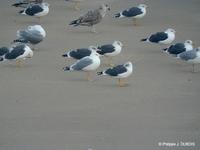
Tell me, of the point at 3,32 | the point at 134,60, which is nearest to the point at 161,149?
the point at 134,60

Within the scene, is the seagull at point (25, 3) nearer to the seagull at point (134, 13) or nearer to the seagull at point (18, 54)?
the seagull at point (134, 13)

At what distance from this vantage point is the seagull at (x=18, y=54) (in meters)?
15.9

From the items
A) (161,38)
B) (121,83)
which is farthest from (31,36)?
(121,83)

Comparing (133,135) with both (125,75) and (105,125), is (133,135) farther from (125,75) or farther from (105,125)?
(125,75)

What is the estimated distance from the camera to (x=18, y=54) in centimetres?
1602

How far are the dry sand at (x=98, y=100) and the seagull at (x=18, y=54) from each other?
188 mm

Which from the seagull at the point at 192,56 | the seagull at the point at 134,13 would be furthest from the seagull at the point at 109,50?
the seagull at the point at 134,13

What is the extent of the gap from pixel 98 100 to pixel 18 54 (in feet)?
9.51

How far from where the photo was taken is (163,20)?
21.0 meters

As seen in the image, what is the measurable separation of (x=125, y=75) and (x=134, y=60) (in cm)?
221

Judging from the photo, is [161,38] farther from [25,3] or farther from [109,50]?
[25,3]

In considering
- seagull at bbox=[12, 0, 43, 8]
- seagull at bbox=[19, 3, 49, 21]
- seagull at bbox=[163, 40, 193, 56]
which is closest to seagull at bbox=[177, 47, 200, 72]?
seagull at bbox=[163, 40, 193, 56]

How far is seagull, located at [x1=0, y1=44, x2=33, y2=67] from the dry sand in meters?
0.19

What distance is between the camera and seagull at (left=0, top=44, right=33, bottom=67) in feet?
52.2
